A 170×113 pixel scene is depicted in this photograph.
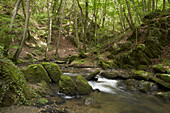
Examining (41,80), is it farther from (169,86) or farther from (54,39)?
(54,39)

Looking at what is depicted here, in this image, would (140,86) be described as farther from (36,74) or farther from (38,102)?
(36,74)

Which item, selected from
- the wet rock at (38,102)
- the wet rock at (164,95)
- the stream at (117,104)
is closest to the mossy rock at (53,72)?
the stream at (117,104)

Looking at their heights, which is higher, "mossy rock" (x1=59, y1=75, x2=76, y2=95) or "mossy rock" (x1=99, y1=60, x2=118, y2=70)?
"mossy rock" (x1=59, y1=75, x2=76, y2=95)

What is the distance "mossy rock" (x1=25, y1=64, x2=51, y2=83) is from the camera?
19.2ft

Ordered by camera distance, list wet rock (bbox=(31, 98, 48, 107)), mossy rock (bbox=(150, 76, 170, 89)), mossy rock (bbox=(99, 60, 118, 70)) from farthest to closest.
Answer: mossy rock (bbox=(99, 60, 118, 70)) → mossy rock (bbox=(150, 76, 170, 89)) → wet rock (bbox=(31, 98, 48, 107))

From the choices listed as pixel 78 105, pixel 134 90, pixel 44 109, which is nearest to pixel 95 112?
pixel 78 105

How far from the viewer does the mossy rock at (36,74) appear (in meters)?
5.87

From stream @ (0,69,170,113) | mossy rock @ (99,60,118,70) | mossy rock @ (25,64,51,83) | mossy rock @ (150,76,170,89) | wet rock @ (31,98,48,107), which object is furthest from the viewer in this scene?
mossy rock @ (99,60,118,70)

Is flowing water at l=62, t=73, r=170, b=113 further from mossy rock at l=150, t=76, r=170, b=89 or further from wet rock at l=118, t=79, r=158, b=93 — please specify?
mossy rock at l=150, t=76, r=170, b=89

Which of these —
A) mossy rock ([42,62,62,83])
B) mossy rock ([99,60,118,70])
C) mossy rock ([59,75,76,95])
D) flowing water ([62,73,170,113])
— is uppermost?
mossy rock ([42,62,62,83])

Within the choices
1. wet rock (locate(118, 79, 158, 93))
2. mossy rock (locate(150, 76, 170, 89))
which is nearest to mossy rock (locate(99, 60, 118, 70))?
wet rock (locate(118, 79, 158, 93))

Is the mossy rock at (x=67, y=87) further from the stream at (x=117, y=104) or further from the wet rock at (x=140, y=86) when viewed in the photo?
the wet rock at (x=140, y=86)

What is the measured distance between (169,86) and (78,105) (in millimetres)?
5245

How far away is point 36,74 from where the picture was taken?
6059 mm
